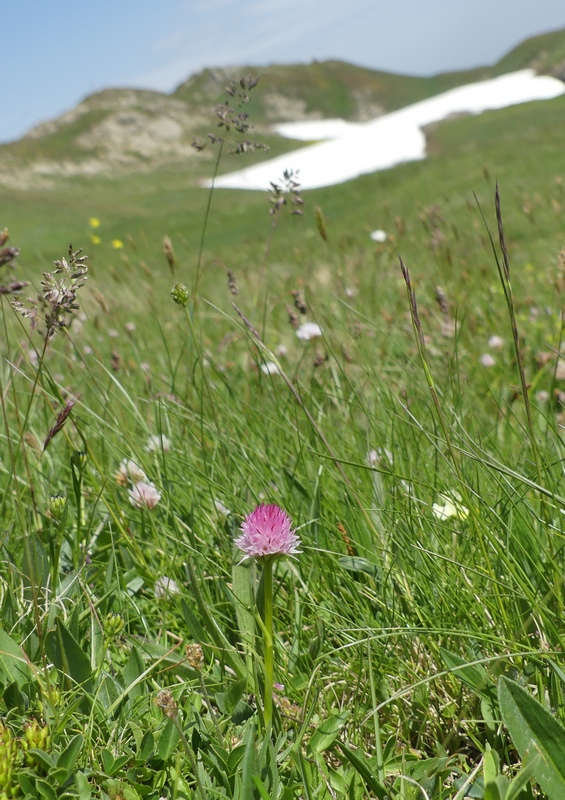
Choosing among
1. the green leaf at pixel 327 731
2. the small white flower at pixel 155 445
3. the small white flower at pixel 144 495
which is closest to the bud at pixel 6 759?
the green leaf at pixel 327 731

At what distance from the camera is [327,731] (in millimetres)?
1038

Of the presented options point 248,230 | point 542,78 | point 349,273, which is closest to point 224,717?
point 349,273

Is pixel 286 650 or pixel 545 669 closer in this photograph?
pixel 545 669

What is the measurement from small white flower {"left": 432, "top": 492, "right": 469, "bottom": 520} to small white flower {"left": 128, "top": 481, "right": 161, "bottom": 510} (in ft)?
2.02

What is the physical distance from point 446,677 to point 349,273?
408 cm

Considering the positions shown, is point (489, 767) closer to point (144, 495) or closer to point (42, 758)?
point (42, 758)

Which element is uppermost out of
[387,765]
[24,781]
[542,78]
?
[542,78]

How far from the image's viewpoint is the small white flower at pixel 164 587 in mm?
1327

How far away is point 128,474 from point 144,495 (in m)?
0.10

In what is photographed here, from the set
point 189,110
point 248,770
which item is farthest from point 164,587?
point 189,110

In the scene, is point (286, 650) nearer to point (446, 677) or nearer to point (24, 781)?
point (446, 677)

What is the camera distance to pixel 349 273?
495 centimetres

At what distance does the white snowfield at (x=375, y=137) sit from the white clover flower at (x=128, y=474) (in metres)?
23.8

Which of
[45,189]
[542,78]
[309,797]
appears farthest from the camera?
[542,78]
